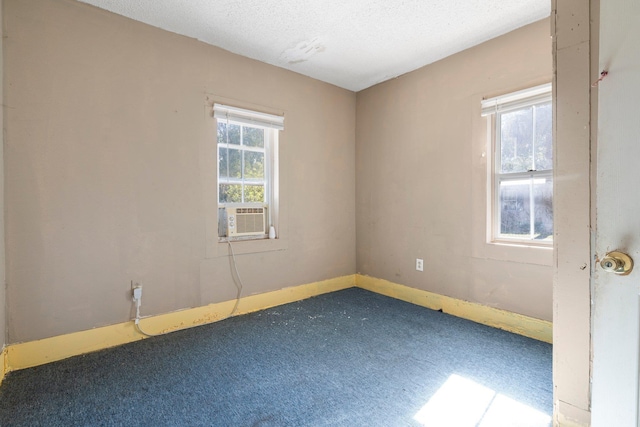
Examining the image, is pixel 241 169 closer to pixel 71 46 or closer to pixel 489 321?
pixel 71 46

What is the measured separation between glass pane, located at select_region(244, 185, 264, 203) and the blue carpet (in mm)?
1180

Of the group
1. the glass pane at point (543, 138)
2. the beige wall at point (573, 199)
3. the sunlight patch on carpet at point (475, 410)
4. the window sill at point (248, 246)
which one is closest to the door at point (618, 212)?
the beige wall at point (573, 199)

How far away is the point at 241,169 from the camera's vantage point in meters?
2.97

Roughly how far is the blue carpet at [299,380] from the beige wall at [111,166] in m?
0.43

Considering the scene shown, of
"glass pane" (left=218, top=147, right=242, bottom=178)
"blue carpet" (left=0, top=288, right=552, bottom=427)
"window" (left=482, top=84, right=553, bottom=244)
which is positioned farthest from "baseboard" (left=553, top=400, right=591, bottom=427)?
"glass pane" (left=218, top=147, right=242, bottom=178)

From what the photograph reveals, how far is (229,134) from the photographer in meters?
2.88

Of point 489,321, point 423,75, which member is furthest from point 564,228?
point 423,75

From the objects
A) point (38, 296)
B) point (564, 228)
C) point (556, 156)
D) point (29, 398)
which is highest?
point (556, 156)

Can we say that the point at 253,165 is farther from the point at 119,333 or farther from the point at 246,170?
the point at 119,333

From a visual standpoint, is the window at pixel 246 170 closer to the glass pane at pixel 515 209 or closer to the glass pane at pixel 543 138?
the glass pane at pixel 515 209

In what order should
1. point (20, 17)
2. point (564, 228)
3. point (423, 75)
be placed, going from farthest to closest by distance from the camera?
point (423, 75) < point (20, 17) < point (564, 228)

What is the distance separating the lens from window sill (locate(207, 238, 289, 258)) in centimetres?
277

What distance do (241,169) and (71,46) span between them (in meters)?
1.46

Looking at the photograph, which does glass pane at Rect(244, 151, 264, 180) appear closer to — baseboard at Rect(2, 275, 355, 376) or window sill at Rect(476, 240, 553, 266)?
baseboard at Rect(2, 275, 355, 376)
